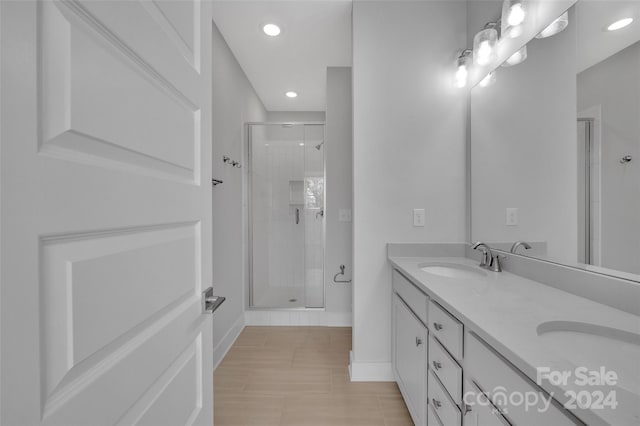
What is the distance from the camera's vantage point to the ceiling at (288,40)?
197cm

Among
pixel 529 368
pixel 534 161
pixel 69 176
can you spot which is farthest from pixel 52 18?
pixel 534 161

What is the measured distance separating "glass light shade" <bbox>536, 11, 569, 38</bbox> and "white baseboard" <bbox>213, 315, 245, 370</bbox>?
110 inches

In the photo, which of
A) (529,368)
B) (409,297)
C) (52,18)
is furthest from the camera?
(409,297)

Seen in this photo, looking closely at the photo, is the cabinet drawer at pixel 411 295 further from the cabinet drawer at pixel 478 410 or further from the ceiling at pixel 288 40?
the ceiling at pixel 288 40

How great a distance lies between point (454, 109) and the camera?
1.93m

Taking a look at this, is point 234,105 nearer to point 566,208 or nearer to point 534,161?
point 534,161

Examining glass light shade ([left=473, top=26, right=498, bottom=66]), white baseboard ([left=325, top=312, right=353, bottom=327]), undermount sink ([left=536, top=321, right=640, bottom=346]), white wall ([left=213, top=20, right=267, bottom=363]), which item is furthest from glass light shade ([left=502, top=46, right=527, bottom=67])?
white baseboard ([left=325, top=312, right=353, bottom=327])

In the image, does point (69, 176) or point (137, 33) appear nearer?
point (69, 176)

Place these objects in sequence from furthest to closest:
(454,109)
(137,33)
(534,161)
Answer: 1. (454,109)
2. (534,161)
3. (137,33)

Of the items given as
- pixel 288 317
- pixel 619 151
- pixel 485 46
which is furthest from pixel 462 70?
pixel 288 317

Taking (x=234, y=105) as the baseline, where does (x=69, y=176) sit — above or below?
below

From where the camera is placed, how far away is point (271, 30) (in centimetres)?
218

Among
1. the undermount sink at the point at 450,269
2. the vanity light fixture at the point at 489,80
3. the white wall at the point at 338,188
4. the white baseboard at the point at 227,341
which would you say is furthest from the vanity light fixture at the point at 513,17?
the white baseboard at the point at 227,341

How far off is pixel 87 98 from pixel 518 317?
1185 mm
